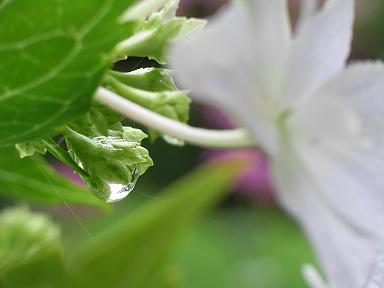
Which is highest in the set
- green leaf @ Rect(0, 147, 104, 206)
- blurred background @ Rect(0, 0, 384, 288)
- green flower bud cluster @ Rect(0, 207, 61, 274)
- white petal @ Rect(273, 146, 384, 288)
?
white petal @ Rect(273, 146, 384, 288)

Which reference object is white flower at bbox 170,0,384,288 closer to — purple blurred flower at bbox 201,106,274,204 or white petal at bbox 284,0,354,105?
white petal at bbox 284,0,354,105

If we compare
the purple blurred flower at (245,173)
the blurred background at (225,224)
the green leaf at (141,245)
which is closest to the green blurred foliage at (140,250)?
the green leaf at (141,245)

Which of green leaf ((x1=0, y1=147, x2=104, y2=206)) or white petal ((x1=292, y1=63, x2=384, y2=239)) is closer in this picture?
white petal ((x1=292, y1=63, x2=384, y2=239))

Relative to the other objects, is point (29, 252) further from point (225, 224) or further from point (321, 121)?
point (225, 224)

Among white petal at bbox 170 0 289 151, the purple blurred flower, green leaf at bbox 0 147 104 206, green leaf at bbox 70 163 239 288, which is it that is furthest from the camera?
the purple blurred flower

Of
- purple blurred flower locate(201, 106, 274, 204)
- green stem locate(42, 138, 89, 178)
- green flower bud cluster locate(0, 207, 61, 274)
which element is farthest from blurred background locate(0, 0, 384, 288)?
green stem locate(42, 138, 89, 178)

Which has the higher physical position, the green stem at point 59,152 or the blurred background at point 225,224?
the green stem at point 59,152

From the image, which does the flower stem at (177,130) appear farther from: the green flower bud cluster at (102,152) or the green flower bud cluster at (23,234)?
the green flower bud cluster at (23,234)
